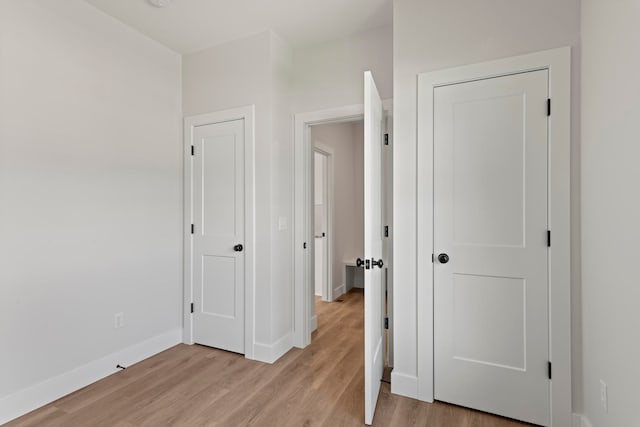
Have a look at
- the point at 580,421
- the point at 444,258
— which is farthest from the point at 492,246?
the point at 580,421

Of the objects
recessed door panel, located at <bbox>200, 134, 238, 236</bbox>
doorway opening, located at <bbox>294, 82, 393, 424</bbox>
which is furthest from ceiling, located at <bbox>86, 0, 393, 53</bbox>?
recessed door panel, located at <bbox>200, 134, 238, 236</bbox>

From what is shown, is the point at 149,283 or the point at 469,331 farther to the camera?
the point at 149,283

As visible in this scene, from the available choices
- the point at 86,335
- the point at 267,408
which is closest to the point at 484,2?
the point at 267,408

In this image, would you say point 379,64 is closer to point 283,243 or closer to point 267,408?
point 283,243

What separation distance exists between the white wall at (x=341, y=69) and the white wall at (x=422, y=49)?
0.43 m

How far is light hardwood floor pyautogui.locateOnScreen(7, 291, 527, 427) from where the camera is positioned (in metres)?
1.86

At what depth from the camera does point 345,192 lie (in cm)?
486

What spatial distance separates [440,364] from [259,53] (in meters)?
2.77

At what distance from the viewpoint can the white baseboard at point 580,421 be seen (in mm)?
1631

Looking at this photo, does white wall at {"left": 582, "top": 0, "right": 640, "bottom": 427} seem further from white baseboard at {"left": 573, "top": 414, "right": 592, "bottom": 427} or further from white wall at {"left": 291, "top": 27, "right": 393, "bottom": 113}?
white wall at {"left": 291, "top": 27, "right": 393, "bottom": 113}

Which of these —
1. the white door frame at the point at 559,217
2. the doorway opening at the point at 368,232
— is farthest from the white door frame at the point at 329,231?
the white door frame at the point at 559,217

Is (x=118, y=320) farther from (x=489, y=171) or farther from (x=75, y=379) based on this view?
(x=489, y=171)

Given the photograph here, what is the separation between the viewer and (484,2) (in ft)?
6.28

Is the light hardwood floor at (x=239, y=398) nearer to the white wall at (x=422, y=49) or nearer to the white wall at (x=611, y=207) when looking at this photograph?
the white wall at (x=422, y=49)
